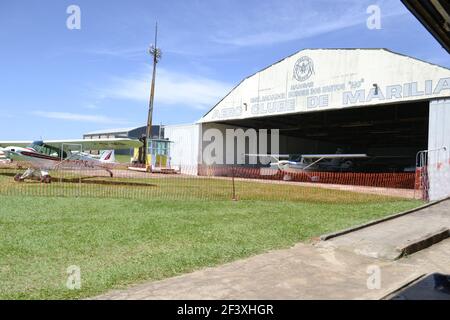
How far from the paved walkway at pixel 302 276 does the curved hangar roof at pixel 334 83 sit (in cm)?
1189

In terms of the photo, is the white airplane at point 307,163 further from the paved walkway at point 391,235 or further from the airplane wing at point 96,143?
the paved walkway at point 391,235

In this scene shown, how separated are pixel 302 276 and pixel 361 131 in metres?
32.6

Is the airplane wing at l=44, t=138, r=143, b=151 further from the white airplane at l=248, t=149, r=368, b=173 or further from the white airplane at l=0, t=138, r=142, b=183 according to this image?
the white airplane at l=248, t=149, r=368, b=173

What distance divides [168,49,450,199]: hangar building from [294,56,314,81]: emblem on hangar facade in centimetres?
5

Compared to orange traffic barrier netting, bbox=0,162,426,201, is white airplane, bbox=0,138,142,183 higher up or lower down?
higher up

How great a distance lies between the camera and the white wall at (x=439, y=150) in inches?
598

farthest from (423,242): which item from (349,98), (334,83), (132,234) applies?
(334,83)

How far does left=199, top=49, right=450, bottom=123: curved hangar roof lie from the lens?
16.4 metres

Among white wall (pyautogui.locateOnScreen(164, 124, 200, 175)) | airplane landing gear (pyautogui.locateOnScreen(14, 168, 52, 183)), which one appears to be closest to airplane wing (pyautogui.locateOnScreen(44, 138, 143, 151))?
airplane landing gear (pyautogui.locateOnScreen(14, 168, 52, 183))

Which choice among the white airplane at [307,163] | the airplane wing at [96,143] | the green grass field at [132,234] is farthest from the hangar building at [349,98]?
the airplane wing at [96,143]

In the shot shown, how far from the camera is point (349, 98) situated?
62.1 feet

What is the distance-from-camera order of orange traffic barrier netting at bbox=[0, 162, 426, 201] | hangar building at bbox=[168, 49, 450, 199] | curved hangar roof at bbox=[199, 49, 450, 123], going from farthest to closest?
orange traffic barrier netting at bbox=[0, 162, 426, 201] < curved hangar roof at bbox=[199, 49, 450, 123] < hangar building at bbox=[168, 49, 450, 199]

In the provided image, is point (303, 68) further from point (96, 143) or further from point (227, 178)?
point (96, 143)
